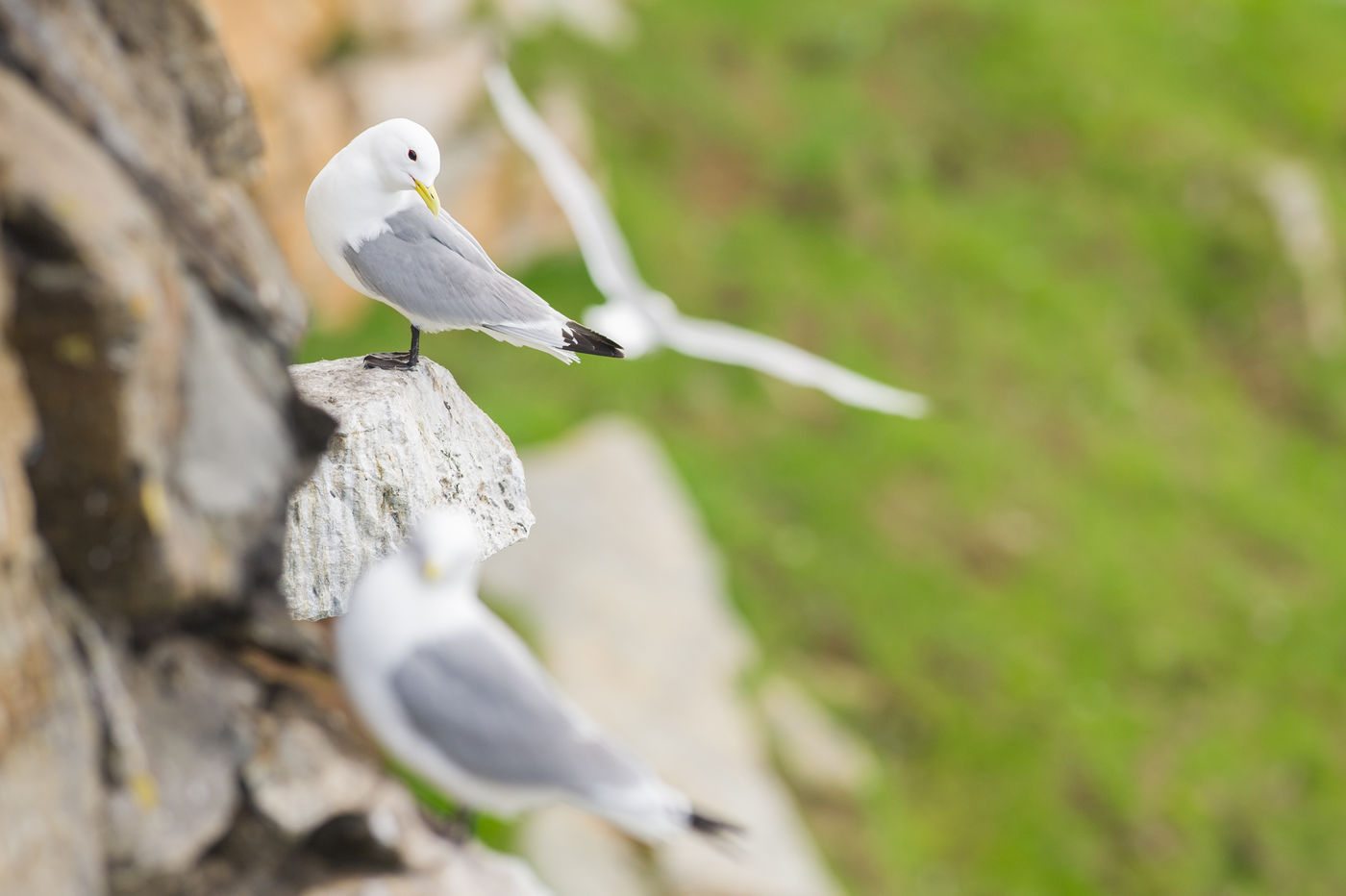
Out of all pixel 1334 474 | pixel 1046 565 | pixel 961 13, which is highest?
pixel 961 13

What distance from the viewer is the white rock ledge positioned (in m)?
2.26

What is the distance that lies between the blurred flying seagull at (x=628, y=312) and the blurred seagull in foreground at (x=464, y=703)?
1075 millimetres

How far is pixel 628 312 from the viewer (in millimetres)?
3500

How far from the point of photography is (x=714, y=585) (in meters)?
8.03

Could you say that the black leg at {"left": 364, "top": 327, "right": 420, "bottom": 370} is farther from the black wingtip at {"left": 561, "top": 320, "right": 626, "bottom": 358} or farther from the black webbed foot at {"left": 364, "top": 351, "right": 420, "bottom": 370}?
the black wingtip at {"left": 561, "top": 320, "right": 626, "bottom": 358}

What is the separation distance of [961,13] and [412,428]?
1457 centimetres

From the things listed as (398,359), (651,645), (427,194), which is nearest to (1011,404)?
(651,645)

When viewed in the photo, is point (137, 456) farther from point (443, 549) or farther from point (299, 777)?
point (299, 777)

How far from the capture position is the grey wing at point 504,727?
195 centimetres

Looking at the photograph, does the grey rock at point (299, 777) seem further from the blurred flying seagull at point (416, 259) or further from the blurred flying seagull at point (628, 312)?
the blurred flying seagull at point (416, 259)

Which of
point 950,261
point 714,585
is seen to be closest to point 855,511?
point 714,585

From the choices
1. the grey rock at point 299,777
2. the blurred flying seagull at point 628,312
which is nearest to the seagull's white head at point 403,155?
the blurred flying seagull at point 628,312

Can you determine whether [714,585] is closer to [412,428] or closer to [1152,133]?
[412,428]

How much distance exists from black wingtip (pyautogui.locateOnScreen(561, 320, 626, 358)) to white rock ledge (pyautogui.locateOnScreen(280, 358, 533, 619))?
0.28m
